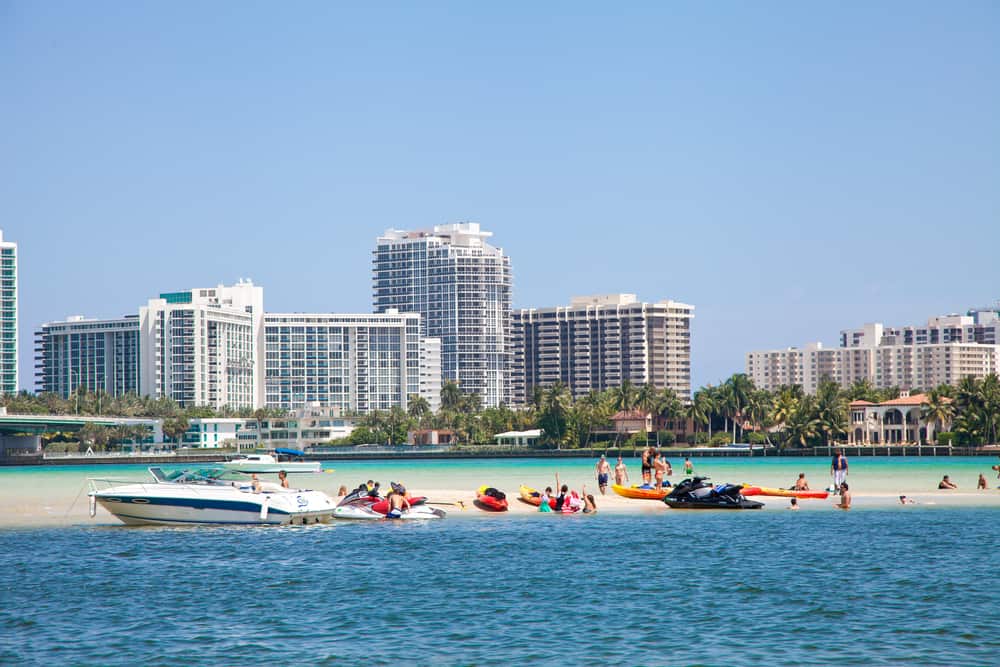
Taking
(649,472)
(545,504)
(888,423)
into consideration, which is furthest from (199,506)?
(888,423)

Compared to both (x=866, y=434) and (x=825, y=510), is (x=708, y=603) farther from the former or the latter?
(x=866, y=434)

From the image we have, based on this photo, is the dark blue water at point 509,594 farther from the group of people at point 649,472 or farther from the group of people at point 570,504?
the group of people at point 649,472

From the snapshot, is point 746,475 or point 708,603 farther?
point 746,475

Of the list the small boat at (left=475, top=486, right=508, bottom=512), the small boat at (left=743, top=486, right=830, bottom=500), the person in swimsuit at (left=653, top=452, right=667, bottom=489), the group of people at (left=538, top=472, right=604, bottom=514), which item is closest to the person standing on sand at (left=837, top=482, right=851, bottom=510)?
the small boat at (left=743, top=486, right=830, bottom=500)

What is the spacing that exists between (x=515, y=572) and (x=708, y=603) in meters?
7.36

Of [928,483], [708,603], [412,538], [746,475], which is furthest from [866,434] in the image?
[708,603]

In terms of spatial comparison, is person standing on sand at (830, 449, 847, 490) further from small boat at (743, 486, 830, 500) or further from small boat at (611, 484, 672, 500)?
small boat at (611, 484, 672, 500)

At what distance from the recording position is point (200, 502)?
4756 cm

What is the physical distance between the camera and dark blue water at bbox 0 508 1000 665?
24922 mm

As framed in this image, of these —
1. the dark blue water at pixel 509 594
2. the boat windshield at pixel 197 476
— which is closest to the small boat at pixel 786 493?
the dark blue water at pixel 509 594

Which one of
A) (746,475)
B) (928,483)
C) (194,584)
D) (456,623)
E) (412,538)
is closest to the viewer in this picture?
(456,623)

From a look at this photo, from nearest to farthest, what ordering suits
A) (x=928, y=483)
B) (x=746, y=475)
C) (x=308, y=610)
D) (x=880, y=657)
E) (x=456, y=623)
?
(x=880, y=657) < (x=456, y=623) < (x=308, y=610) < (x=928, y=483) < (x=746, y=475)

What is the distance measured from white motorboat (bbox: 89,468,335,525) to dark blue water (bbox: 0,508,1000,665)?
2.12 feet

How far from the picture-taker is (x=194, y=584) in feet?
112
